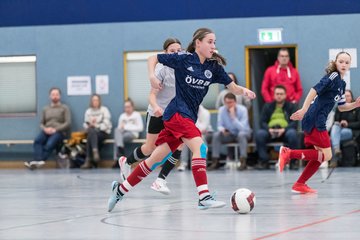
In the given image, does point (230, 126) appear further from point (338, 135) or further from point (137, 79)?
point (137, 79)

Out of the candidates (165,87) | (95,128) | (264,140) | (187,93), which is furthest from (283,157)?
(95,128)

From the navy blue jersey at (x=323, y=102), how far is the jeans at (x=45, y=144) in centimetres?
1006

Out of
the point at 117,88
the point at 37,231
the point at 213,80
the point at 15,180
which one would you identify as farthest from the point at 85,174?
the point at 37,231

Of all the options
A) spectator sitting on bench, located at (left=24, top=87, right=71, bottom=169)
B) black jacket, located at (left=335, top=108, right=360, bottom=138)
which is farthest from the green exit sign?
spectator sitting on bench, located at (left=24, top=87, right=71, bottom=169)

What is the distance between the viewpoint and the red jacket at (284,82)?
65.2ft

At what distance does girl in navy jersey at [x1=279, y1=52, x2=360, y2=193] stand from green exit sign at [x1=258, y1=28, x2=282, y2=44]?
8.62 meters

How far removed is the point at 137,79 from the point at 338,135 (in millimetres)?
5055

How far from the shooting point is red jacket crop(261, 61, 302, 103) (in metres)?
19.9

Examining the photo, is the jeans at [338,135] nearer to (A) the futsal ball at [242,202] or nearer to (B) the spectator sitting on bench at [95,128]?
(B) the spectator sitting on bench at [95,128]

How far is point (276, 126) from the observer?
19.1 meters

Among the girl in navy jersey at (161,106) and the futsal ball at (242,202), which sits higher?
the girl in navy jersey at (161,106)

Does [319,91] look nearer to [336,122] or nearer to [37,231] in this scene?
[37,231]

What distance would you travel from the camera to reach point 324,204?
1034 cm

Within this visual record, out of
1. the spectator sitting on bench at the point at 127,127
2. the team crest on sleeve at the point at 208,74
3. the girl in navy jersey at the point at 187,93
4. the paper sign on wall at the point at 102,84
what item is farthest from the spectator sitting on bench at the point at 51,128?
the team crest on sleeve at the point at 208,74
